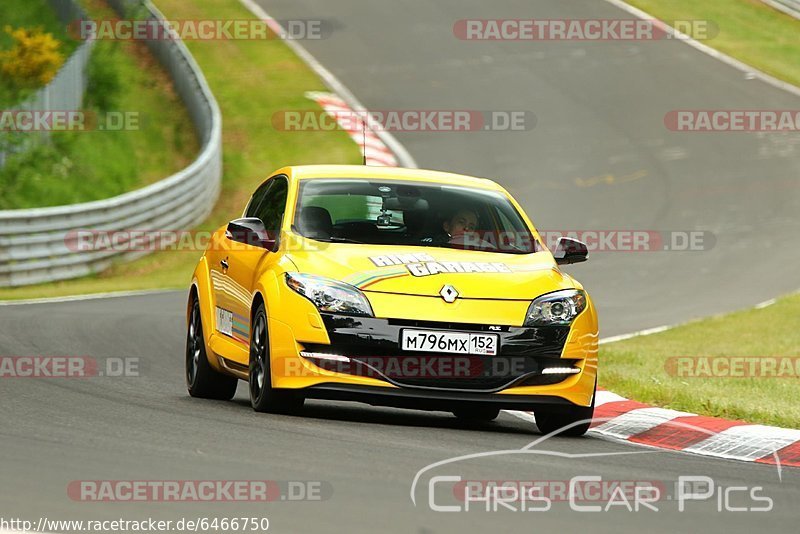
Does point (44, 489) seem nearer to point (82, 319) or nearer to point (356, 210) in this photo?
point (356, 210)

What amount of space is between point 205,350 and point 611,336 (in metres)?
6.88

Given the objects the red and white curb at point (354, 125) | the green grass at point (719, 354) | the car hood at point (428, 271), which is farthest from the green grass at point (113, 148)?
the car hood at point (428, 271)

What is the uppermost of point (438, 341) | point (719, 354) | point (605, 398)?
point (438, 341)

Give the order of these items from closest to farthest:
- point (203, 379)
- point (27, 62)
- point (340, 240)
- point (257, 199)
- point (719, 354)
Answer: point (340, 240)
point (203, 379)
point (257, 199)
point (719, 354)
point (27, 62)

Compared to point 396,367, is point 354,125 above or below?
below

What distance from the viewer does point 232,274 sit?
1030 cm

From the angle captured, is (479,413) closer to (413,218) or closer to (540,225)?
(413,218)

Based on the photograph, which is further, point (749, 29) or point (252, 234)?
point (749, 29)

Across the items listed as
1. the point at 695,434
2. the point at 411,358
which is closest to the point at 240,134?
the point at 695,434

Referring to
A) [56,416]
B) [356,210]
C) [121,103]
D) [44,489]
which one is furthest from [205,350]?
[121,103]

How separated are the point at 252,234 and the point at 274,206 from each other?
79 centimetres

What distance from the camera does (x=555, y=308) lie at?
9.09m

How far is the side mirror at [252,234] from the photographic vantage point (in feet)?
31.7

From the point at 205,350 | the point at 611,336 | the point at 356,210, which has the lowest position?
the point at 611,336
